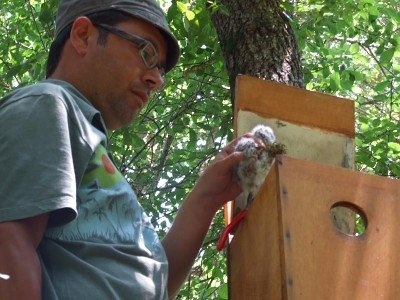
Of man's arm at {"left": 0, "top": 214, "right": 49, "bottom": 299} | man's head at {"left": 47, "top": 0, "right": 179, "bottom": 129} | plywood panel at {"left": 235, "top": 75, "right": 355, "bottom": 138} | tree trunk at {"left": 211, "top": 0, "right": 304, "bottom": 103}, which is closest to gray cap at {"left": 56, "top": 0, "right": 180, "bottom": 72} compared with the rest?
man's head at {"left": 47, "top": 0, "right": 179, "bottom": 129}

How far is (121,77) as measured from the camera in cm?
185

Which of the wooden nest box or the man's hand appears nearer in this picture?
the wooden nest box

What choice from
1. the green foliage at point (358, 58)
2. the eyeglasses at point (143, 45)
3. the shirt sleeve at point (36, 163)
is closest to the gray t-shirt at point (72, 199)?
the shirt sleeve at point (36, 163)

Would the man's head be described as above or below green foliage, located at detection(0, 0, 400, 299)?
below

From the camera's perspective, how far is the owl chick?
190cm

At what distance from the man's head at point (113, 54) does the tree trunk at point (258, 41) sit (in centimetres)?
93

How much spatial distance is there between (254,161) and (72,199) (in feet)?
1.96

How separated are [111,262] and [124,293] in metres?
0.07

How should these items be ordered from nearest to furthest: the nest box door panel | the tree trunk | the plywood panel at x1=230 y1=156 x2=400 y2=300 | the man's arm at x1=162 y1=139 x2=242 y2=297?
the plywood panel at x1=230 y1=156 x2=400 y2=300 < the man's arm at x1=162 y1=139 x2=242 y2=297 < the nest box door panel < the tree trunk

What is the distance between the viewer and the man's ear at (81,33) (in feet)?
6.13

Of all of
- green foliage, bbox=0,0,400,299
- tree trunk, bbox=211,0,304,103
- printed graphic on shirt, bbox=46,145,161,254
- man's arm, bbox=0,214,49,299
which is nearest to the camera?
man's arm, bbox=0,214,49,299

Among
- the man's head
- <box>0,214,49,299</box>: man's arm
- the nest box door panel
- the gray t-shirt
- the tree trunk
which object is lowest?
<box>0,214,49,299</box>: man's arm

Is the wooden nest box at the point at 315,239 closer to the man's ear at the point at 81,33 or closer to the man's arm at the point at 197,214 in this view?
the man's arm at the point at 197,214

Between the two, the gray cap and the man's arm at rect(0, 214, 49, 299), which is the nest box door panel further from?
the man's arm at rect(0, 214, 49, 299)
